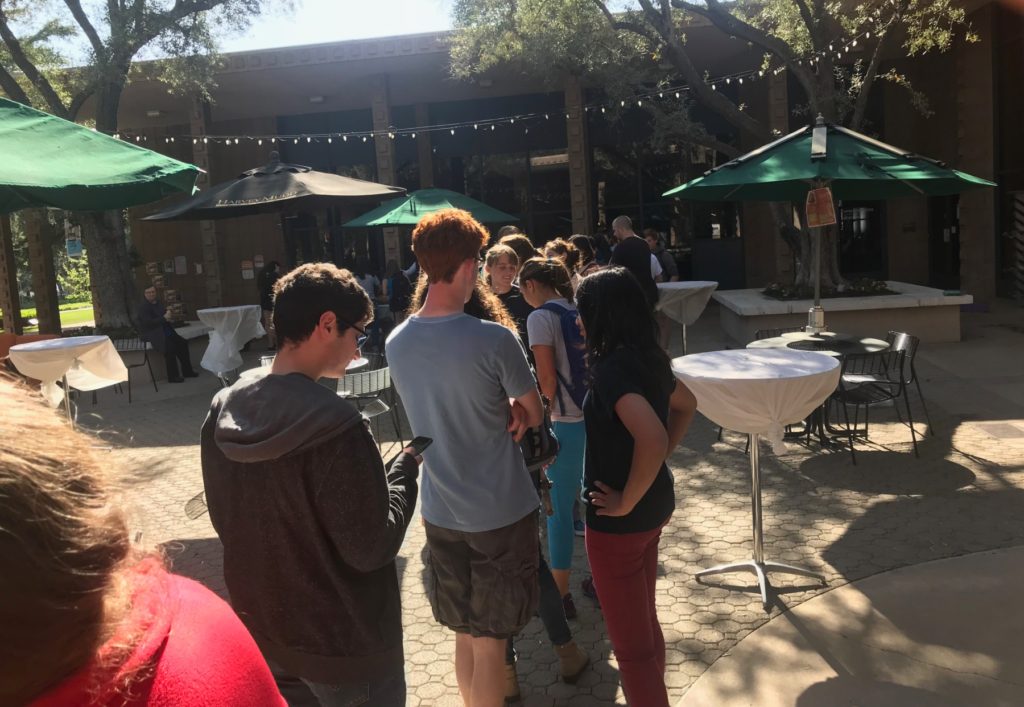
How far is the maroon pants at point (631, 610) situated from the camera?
2.54m

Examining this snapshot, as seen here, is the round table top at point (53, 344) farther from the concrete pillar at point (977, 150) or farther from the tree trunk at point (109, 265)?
the concrete pillar at point (977, 150)

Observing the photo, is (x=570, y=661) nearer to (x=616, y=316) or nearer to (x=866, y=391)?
(x=616, y=316)

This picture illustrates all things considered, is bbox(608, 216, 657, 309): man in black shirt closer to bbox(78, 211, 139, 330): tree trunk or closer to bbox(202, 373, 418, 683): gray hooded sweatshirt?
bbox(202, 373, 418, 683): gray hooded sweatshirt

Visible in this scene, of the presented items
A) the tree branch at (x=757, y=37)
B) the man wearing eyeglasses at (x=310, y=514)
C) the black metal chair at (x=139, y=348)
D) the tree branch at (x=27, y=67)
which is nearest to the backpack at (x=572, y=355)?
the man wearing eyeglasses at (x=310, y=514)

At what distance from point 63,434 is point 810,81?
12.9 metres

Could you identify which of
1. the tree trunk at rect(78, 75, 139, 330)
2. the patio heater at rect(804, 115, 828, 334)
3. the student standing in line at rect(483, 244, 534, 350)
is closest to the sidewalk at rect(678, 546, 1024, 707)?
the student standing in line at rect(483, 244, 534, 350)

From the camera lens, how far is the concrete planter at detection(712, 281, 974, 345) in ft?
35.3

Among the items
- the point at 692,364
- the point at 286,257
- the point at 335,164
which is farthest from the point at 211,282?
the point at 692,364

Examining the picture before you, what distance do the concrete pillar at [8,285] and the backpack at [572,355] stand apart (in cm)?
1871

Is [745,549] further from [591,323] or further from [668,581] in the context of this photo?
[591,323]

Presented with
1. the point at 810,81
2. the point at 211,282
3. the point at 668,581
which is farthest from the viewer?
the point at 211,282

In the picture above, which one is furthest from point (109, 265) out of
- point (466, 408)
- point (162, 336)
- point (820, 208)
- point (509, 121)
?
point (466, 408)

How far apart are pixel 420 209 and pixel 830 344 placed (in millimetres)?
6626

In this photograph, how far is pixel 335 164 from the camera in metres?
21.0
